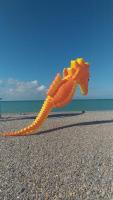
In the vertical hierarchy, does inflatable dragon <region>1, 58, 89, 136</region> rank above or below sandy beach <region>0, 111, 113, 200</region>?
above

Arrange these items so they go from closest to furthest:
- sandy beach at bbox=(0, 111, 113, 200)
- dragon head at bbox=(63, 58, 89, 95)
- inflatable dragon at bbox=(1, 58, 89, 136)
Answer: sandy beach at bbox=(0, 111, 113, 200)
inflatable dragon at bbox=(1, 58, 89, 136)
dragon head at bbox=(63, 58, 89, 95)

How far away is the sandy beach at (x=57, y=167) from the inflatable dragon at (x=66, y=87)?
3707 millimetres

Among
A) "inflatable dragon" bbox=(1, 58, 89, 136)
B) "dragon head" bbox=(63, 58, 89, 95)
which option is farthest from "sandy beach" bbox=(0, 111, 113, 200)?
"dragon head" bbox=(63, 58, 89, 95)

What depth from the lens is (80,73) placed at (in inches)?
883

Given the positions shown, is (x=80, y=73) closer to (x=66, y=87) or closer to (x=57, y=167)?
(x=66, y=87)

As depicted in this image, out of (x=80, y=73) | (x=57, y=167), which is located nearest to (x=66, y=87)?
(x=80, y=73)

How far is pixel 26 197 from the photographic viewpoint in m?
8.70

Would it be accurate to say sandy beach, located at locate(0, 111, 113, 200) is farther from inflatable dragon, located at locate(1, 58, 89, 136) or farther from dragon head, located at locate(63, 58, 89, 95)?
dragon head, located at locate(63, 58, 89, 95)

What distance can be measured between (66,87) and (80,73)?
1727mm

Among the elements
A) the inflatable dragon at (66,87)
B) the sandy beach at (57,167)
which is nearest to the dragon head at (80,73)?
the inflatable dragon at (66,87)

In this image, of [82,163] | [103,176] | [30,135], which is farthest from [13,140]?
[103,176]

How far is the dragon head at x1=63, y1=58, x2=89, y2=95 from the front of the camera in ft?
73.4

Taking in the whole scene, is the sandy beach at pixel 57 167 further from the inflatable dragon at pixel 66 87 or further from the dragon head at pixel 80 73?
the dragon head at pixel 80 73

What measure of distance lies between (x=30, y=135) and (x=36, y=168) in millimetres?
8595
